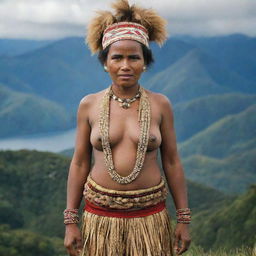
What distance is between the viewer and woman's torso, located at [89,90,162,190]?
137 inches

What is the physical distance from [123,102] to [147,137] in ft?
1.01

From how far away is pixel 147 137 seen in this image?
137 inches

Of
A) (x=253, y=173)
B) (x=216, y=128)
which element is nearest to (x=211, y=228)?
(x=253, y=173)

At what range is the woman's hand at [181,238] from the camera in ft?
11.9

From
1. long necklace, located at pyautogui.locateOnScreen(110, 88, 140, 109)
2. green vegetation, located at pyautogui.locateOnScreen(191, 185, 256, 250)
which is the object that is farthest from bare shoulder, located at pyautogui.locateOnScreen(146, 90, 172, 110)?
green vegetation, located at pyautogui.locateOnScreen(191, 185, 256, 250)

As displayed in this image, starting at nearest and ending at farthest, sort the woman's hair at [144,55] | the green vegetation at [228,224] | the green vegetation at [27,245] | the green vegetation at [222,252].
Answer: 1. the woman's hair at [144,55]
2. the green vegetation at [222,252]
3. the green vegetation at [228,224]
4. the green vegetation at [27,245]

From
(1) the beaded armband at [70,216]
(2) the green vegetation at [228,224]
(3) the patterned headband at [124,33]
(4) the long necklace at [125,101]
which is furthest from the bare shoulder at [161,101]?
(2) the green vegetation at [228,224]

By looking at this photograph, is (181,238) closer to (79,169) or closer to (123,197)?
(123,197)

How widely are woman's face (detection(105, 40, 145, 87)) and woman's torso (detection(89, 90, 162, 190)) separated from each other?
0.21 metres

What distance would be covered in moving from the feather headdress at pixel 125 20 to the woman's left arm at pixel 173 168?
0.44 m

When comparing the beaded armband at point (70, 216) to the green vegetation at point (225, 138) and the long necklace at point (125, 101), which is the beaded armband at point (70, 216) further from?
the green vegetation at point (225, 138)

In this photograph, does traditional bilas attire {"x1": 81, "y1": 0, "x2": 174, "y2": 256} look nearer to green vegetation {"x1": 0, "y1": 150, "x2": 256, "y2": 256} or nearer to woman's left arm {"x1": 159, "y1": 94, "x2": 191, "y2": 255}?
woman's left arm {"x1": 159, "y1": 94, "x2": 191, "y2": 255}

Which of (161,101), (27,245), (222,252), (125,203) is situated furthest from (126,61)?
(27,245)

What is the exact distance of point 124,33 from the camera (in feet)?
11.5
